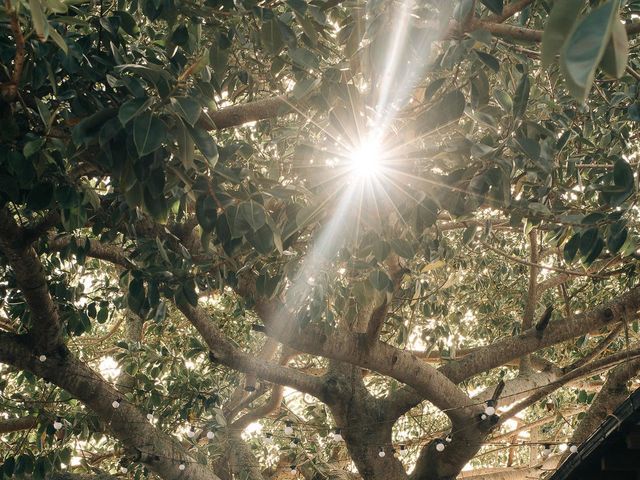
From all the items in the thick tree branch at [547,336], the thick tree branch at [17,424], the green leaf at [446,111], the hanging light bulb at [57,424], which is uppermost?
the thick tree branch at [547,336]

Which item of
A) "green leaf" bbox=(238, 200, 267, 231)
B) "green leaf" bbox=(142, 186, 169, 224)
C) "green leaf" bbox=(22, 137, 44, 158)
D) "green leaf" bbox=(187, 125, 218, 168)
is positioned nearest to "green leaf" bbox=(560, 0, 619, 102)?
"green leaf" bbox=(187, 125, 218, 168)

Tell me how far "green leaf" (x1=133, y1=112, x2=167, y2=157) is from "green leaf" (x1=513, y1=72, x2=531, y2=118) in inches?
43.5

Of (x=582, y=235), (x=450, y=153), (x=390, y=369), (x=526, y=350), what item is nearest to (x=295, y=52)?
(x=450, y=153)

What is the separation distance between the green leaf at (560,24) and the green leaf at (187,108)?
1.23m

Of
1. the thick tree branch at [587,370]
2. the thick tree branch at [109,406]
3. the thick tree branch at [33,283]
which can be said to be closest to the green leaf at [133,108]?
the thick tree branch at [33,283]

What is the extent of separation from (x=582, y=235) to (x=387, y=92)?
97cm

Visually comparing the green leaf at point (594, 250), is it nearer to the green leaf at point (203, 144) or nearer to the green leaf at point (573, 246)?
the green leaf at point (573, 246)

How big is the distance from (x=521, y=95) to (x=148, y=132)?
3.82 feet

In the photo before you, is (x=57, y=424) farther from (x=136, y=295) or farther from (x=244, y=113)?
(x=244, y=113)

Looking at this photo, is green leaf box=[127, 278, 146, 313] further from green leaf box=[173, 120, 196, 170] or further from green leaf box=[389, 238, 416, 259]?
green leaf box=[173, 120, 196, 170]

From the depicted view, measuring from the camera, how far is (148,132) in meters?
1.94

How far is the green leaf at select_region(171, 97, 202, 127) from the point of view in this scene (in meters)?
1.91

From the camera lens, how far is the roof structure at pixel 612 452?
330 centimetres

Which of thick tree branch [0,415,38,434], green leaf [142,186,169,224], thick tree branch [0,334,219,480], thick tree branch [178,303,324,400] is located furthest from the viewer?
thick tree branch [0,415,38,434]
